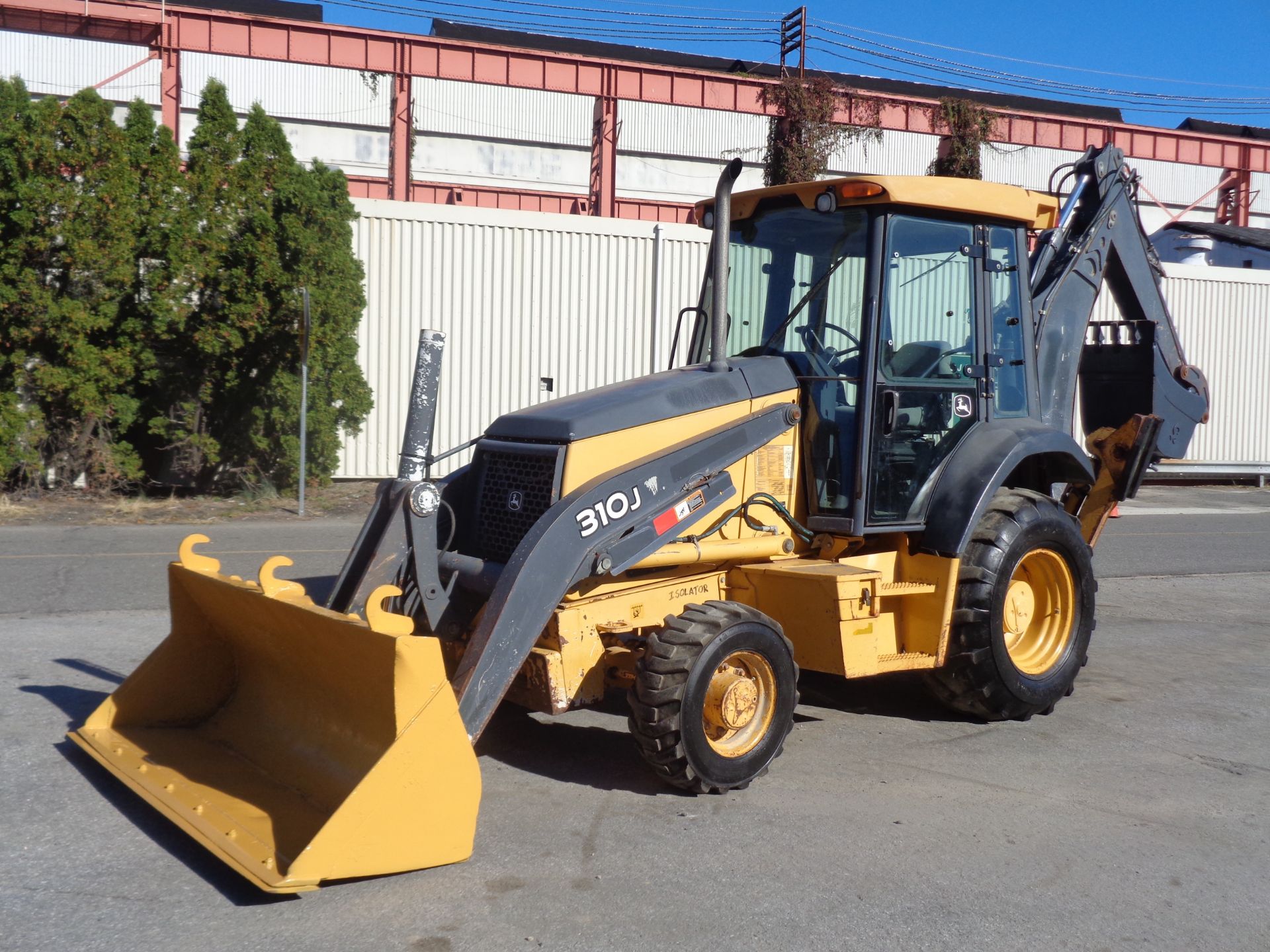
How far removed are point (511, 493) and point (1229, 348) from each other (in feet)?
64.2

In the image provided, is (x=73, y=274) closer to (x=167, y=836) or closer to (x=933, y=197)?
(x=167, y=836)

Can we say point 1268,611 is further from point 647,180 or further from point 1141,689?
point 647,180

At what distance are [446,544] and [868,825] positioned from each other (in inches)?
84.8

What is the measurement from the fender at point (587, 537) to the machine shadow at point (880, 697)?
4.94ft

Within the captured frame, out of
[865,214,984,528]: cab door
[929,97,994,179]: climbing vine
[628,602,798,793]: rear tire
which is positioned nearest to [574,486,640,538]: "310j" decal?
[628,602,798,793]: rear tire

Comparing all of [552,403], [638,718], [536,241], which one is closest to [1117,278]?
[552,403]

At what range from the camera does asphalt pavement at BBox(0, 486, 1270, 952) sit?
3871 millimetres

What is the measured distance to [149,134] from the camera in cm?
1376

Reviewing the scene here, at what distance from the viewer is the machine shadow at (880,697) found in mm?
6547

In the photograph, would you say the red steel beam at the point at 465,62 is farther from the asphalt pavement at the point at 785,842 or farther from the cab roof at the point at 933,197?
the cab roof at the point at 933,197

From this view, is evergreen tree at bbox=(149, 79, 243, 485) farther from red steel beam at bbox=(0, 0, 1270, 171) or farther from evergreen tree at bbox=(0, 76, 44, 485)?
red steel beam at bbox=(0, 0, 1270, 171)

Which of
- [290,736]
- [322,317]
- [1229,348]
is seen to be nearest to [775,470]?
[290,736]

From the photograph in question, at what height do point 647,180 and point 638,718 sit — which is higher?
point 647,180

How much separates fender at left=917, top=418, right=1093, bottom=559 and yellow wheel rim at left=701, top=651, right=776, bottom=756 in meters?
1.37
